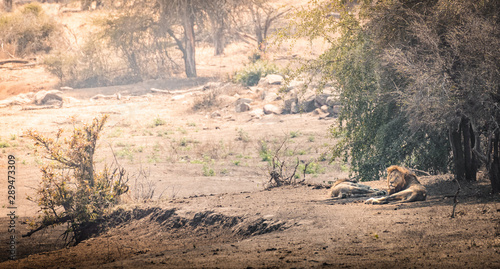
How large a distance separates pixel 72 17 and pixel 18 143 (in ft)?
102

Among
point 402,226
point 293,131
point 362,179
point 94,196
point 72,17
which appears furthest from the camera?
point 72,17

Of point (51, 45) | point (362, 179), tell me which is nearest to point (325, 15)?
point (362, 179)

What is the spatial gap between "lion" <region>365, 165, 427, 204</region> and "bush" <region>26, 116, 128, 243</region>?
503 centimetres

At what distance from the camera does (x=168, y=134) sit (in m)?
22.4

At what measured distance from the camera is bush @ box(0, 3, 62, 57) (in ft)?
127

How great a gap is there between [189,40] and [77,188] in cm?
2744

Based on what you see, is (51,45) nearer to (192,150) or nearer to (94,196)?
(192,150)

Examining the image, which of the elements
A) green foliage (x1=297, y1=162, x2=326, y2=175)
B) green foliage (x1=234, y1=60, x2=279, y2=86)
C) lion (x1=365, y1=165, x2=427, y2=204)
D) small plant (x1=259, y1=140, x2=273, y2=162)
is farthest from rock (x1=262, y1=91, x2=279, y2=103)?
lion (x1=365, y1=165, x2=427, y2=204)

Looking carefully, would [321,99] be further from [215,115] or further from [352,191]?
[352,191]

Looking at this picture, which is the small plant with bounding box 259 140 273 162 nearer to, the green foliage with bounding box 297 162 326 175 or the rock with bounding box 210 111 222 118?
the green foliage with bounding box 297 162 326 175

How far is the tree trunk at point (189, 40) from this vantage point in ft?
115

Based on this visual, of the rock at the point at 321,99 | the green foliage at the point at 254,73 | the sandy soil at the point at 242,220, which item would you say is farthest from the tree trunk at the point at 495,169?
the green foliage at the point at 254,73

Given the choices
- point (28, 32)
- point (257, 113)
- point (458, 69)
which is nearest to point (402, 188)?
point (458, 69)

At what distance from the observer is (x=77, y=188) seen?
9.66 metres
